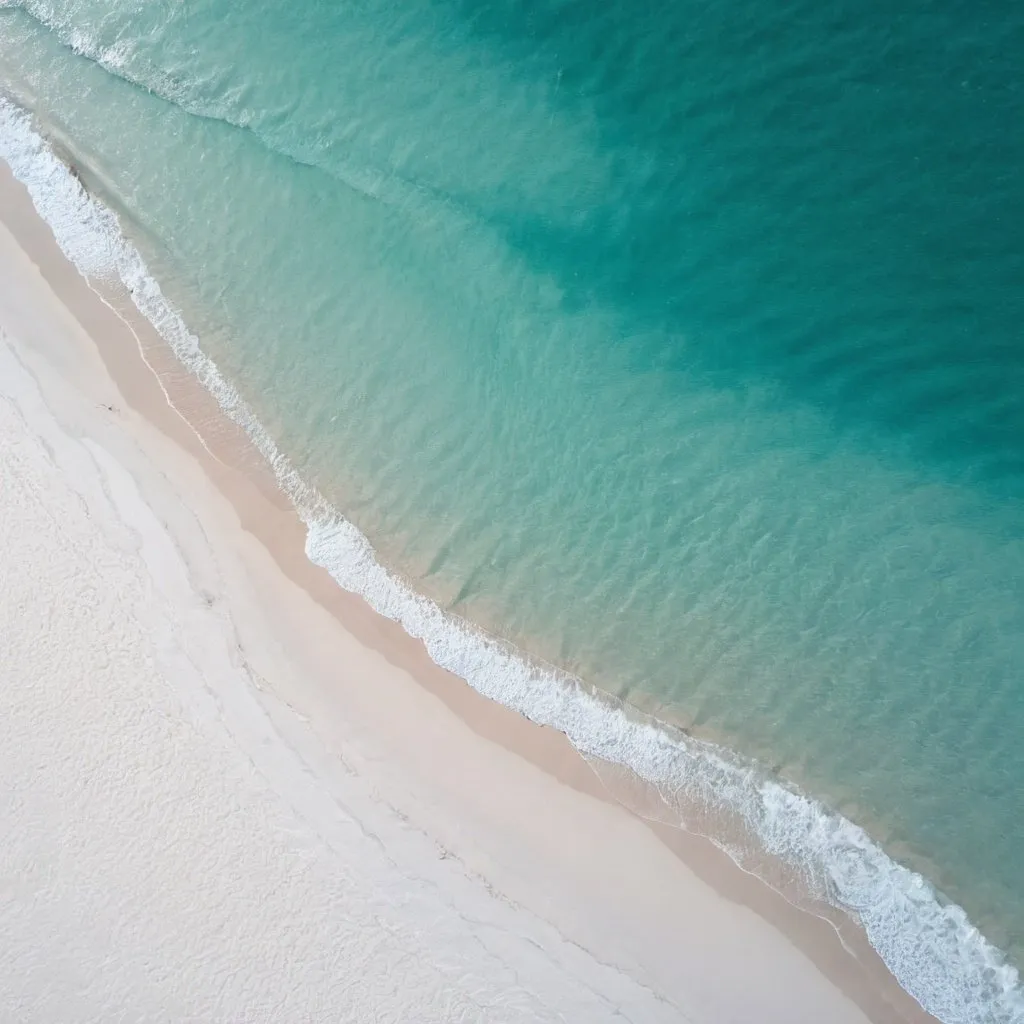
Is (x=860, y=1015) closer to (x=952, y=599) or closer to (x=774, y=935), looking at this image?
(x=774, y=935)

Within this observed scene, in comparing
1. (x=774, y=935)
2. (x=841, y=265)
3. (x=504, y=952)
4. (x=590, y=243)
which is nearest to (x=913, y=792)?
(x=774, y=935)

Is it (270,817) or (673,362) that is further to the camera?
(673,362)

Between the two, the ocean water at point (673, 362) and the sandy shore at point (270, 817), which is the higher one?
the ocean water at point (673, 362)

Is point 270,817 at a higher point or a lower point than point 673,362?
lower

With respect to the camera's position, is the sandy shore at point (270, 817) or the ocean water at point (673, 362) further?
the ocean water at point (673, 362)
